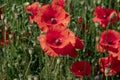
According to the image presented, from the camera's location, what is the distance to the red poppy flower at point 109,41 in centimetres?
224

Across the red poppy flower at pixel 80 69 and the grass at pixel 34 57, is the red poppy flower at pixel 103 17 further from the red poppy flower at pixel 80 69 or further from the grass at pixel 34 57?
the red poppy flower at pixel 80 69

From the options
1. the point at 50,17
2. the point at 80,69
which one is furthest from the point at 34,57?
the point at 80,69

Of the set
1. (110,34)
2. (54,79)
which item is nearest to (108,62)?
(110,34)

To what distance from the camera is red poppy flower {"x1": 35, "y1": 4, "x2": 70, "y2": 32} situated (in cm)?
237

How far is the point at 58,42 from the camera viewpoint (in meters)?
2.24

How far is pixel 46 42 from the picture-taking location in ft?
7.06

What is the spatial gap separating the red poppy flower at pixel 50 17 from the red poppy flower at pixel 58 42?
98 mm

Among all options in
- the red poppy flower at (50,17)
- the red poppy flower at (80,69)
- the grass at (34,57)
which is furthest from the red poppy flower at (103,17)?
the red poppy flower at (80,69)

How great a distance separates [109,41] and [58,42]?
342 mm

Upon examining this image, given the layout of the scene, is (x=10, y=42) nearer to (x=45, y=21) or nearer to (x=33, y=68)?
(x=33, y=68)

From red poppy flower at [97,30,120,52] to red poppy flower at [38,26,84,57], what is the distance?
5.9 inches

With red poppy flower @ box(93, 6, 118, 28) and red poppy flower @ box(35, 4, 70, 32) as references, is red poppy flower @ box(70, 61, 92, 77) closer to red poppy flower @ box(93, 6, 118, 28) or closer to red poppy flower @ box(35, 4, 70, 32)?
red poppy flower @ box(35, 4, 70, 32)

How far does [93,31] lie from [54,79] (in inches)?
29.6

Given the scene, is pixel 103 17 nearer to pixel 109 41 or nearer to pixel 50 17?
pixel 109 41
